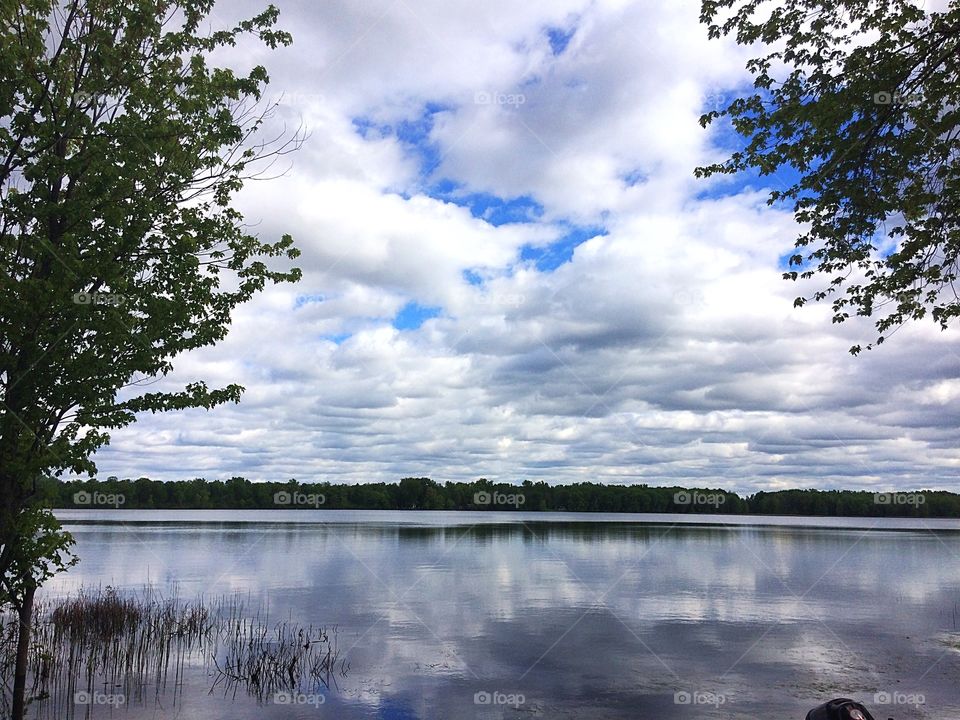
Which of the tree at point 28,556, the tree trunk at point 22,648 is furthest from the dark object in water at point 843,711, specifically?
the tree trunk at point 22,648

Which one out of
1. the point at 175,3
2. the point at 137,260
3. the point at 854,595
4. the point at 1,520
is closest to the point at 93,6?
the point at 175,3

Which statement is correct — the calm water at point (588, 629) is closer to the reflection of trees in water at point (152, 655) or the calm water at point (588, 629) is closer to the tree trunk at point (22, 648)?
the reflection of trees in water at point (152, 655)

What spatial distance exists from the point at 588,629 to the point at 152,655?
1608cm

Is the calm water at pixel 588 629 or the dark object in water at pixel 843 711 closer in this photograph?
the dark object in water at pixel 843 711

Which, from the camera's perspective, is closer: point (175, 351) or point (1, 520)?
point (1, 520)

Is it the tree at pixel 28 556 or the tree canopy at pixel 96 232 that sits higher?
the tree canopy at pixel 96 232

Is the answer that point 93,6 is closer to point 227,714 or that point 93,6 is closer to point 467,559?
point 227,714

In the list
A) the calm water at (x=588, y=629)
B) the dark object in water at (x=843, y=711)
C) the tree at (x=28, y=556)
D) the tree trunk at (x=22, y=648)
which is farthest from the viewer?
the calm water at (x=588, y=629)

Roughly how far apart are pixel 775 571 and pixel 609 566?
12.6 meters

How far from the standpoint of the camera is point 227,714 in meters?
16.8

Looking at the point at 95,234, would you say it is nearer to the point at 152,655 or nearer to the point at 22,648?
the point at 22,648

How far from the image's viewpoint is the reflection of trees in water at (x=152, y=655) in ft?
60.0

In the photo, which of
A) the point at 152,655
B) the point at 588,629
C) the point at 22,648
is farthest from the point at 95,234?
the point at 588,629

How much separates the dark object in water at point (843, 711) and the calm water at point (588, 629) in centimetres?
877
